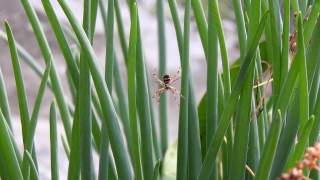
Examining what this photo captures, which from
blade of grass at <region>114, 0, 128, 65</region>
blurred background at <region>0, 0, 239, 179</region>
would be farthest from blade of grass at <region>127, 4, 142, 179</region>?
blurred background at <region>0, 0, 239, 179</region>

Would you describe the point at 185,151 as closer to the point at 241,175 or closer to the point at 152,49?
the point at 241,175

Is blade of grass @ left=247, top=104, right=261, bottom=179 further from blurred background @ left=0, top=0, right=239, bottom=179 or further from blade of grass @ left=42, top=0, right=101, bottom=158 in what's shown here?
blurred background @ left=0, top=0, right=239, bottom=179

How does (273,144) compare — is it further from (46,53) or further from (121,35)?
(121,35)

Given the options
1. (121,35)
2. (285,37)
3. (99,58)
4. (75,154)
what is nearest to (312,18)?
(285,37)

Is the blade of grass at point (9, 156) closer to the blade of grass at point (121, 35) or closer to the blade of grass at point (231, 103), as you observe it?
the blade of grass at point (231, 103)

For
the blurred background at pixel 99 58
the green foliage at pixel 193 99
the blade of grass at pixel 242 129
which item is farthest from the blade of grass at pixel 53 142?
the blurred background at pixel 99 58

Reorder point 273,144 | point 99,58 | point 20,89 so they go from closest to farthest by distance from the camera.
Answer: point 273,144
point 20,89
point 99,58
